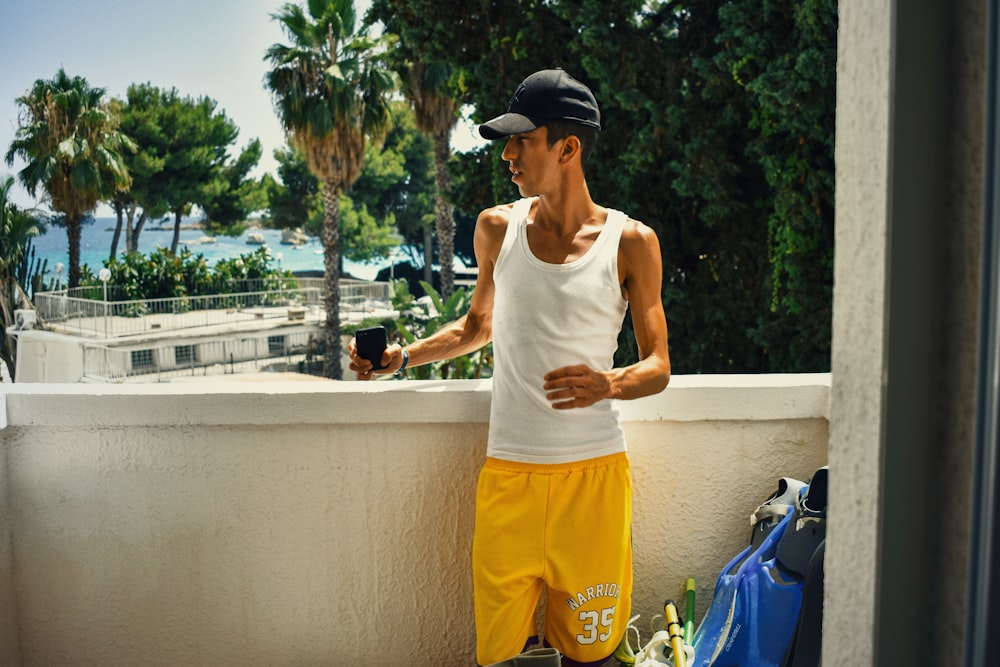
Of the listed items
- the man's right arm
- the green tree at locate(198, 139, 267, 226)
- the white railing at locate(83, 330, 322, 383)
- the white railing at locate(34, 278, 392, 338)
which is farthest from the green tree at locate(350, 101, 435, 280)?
the man's right arm

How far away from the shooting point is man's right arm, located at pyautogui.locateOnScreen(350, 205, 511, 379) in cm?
234

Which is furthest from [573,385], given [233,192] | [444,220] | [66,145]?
[233,192]

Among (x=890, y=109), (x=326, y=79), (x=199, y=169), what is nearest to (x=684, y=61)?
(x=890, y=109)

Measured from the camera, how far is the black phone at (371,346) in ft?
7.71

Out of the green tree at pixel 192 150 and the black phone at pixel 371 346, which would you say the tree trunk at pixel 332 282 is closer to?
the green tree at pixel 192 150

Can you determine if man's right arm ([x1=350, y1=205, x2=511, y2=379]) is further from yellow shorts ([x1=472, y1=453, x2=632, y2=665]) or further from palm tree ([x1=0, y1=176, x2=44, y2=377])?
palm tree ([x1=0, y1=176, x2=44, y2=377])

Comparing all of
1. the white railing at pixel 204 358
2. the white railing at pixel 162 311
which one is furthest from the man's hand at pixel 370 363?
the white railing at pixel 162 311

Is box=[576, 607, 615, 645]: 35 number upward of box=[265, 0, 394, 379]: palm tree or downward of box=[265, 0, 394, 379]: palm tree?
downward

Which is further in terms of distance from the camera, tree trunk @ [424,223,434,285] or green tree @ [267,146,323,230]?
tree trunk @ [424,223,434,285]

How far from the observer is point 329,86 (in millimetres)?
27031

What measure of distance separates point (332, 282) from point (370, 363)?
30.9m

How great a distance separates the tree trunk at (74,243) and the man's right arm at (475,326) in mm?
38370

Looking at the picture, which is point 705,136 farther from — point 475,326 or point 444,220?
point 444,220

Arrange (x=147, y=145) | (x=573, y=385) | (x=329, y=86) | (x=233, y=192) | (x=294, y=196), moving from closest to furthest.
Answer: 1. (x=573, y=385)
2. (x=329, y=86)
3. (x=147, y=145)
4. (x=294, y=196)
5. (x=233, y=192)
